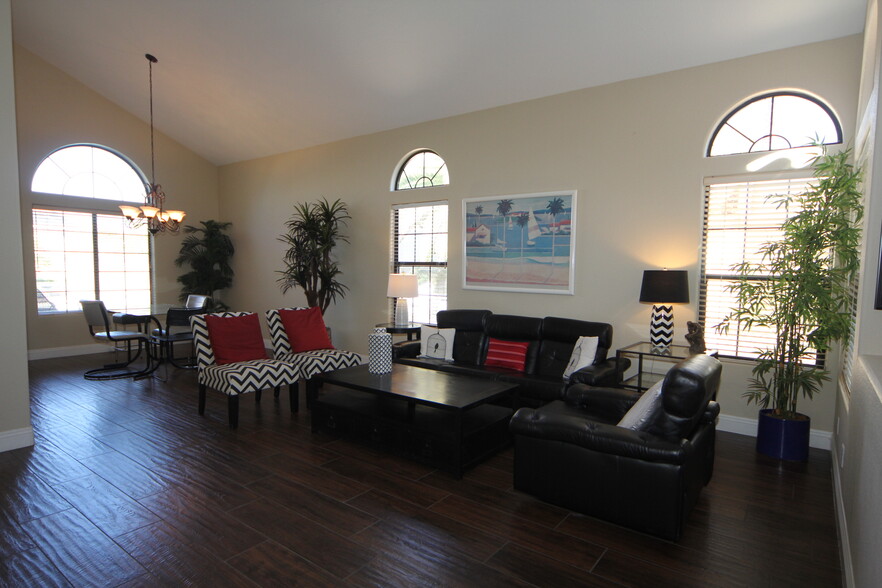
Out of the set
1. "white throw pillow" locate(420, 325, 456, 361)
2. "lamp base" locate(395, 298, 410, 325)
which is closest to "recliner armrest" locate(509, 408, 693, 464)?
"white throw pillow" locate(420, 325, 456, 361)

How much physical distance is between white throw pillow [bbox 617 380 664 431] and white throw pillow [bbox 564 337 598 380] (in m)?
1.43

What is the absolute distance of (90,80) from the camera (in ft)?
22.7

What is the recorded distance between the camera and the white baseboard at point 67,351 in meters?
6.79

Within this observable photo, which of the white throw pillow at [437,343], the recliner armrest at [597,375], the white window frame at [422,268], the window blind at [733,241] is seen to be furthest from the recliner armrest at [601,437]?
the white window frame at [422,268]

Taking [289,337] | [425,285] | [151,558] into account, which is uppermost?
[425,285]

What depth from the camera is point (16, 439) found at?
3607 mm

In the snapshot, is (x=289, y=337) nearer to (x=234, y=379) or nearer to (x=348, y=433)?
(x=234, y=379)

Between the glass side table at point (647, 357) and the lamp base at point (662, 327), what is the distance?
0.17ft

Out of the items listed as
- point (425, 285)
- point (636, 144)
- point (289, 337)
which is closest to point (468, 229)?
point (425, 285)

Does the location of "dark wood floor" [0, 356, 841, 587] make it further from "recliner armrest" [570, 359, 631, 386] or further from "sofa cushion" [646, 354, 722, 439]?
"recliner armrest" [570, 359, 631, 386]

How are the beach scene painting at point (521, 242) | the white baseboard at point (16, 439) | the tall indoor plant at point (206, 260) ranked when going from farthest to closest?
the tall indoor plant at point (206, 260)
the beach scene painting at point (521, 242)
the white baseboard at point (16, 439)

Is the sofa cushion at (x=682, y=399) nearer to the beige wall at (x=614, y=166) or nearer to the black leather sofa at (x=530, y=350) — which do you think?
the black leather sofa at (x=530, y=350)

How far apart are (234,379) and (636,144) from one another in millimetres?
4207

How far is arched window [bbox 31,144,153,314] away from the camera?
269 inches
